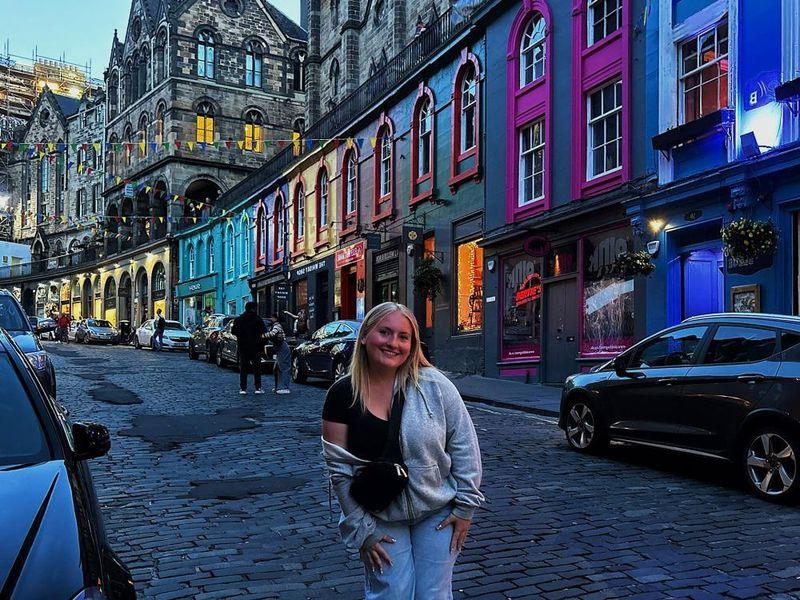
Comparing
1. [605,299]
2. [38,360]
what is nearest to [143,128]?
[605,299]

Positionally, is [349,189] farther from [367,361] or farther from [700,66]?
[367,361]

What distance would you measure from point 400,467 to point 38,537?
117 centimetres

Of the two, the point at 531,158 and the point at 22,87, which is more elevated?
Answer: the point at 22,87

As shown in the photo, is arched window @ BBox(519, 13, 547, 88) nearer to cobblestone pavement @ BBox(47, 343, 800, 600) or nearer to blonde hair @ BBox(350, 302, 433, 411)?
cobblestone pavement @ BBox(47, 343, 800, 600)

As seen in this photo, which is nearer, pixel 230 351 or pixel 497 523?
pixel 497 523

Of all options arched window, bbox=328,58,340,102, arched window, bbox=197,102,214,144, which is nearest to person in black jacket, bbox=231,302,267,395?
arched window, bbox=328,58,340,102

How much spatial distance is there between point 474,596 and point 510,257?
16.6 meters

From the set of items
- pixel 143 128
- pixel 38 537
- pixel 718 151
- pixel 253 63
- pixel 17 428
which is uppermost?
pixel 253 63

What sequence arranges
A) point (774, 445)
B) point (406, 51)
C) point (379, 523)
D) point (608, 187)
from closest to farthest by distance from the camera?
1. point (379, 523)
2. point (774, 445)
3. point (608, 187)
4. point (406, 51)

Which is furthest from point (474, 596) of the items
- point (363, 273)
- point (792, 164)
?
point (363, 273)

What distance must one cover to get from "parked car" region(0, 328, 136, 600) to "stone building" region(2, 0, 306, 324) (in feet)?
165

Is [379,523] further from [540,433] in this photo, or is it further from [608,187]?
[608,187]

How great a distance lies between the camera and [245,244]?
142 ft

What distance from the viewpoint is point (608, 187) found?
17.2 m
